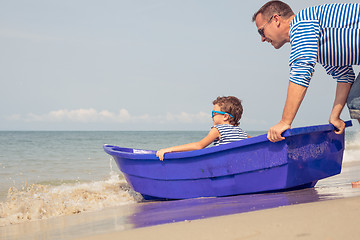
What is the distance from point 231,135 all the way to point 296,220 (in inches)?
85.6

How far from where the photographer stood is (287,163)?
374 centimetres

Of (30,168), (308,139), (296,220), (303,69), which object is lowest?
(30,168)

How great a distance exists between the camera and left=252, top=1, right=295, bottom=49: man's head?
3.39 metres

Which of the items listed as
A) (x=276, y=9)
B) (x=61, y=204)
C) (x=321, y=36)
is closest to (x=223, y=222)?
(x=321, y=36)

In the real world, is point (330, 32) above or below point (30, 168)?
above

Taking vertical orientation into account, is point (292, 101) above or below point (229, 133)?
above

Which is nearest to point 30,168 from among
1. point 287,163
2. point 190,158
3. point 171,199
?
point 171,199

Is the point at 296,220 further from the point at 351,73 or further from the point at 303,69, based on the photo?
the point at 351,73

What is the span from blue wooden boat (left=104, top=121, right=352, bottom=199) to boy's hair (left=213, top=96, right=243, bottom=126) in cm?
80

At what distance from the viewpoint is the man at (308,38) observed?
10.3 ft

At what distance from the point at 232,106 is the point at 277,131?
1.25 meters

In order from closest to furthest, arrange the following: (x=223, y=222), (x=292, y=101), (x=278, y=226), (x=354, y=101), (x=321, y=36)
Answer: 1. (x=278, y=226)
2. (x=223, y=222)
3. (x=292, y=101)
4. (x=321, y=36)
5. (x=354, y=101)

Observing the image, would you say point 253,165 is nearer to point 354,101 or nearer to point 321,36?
point 354,101

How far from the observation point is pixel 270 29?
11.3ft
